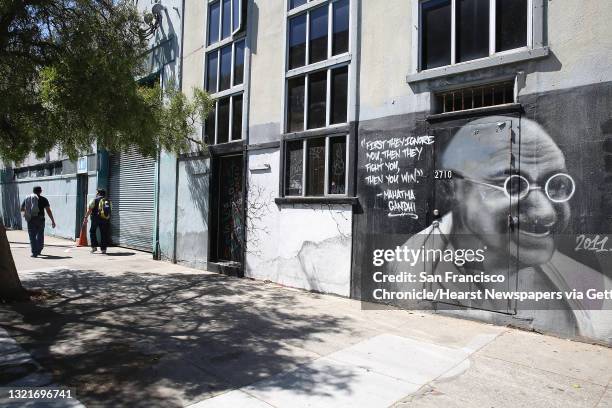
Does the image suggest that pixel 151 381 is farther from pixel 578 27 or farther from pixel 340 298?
pixel 578 27

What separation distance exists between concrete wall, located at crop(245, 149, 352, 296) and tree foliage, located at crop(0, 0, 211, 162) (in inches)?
110

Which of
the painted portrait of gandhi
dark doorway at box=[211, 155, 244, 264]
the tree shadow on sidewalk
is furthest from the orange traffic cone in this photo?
the painted portrait of gandhi

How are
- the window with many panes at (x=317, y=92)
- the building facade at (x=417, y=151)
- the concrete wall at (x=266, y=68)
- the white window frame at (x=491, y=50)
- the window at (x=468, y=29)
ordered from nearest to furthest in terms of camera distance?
the building facade at (x=417, y=151)
the white window frame at (x=491, y=50)
the window at (x=468, y=29)
the window with many panes at (x=317, y=92)
the concrete wall at (x=266, y=68)

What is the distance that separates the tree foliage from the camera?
6.07m

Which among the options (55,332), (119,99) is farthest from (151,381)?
(119,99)

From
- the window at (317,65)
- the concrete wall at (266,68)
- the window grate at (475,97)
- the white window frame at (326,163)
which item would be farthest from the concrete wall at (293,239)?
the window grate at (475,97)

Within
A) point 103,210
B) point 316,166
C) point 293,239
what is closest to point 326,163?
point 316,166

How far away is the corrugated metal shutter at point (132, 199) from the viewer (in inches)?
525

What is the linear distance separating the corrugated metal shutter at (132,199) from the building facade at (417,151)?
144 inches

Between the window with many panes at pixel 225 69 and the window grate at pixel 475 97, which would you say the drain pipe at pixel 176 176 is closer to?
the window with many panes at pixel 225 69

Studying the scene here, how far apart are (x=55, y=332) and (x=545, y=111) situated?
22.4 ft

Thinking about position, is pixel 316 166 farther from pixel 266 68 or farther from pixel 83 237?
pixel 83 237
